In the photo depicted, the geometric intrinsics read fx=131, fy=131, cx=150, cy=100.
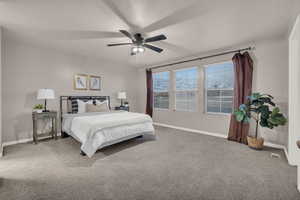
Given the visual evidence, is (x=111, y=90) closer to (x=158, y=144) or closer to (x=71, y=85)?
(x=71, y=85)

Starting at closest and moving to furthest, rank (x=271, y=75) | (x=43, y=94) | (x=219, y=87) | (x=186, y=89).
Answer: (x=271, y=75) < (x=43, y=94) < (x=219, y=87) < (x=186, y=89)

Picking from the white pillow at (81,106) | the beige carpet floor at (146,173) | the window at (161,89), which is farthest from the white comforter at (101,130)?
the window at (161,89)

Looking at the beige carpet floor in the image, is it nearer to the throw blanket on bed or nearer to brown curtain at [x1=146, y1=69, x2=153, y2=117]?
the throw blanket on bed

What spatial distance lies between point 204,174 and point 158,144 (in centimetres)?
142

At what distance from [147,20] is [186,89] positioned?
2921 mm

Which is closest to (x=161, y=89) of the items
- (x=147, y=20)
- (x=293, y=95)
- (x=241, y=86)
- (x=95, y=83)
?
(x=95, y=83)

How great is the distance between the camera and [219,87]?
13.1 feet

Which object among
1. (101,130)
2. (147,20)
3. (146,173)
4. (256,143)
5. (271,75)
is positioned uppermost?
(147,20)

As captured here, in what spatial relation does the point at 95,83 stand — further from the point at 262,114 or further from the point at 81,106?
the point at 262,114

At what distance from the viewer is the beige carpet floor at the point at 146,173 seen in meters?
1.60

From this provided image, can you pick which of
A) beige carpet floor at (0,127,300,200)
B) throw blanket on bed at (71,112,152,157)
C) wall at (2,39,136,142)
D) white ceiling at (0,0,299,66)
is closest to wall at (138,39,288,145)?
white ceiling at (0,0,299,66)

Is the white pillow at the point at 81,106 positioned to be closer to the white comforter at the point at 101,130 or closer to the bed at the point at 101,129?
the bed at the point at 101,129

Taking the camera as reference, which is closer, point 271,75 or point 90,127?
point 90,127

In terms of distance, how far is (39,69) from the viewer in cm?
367
